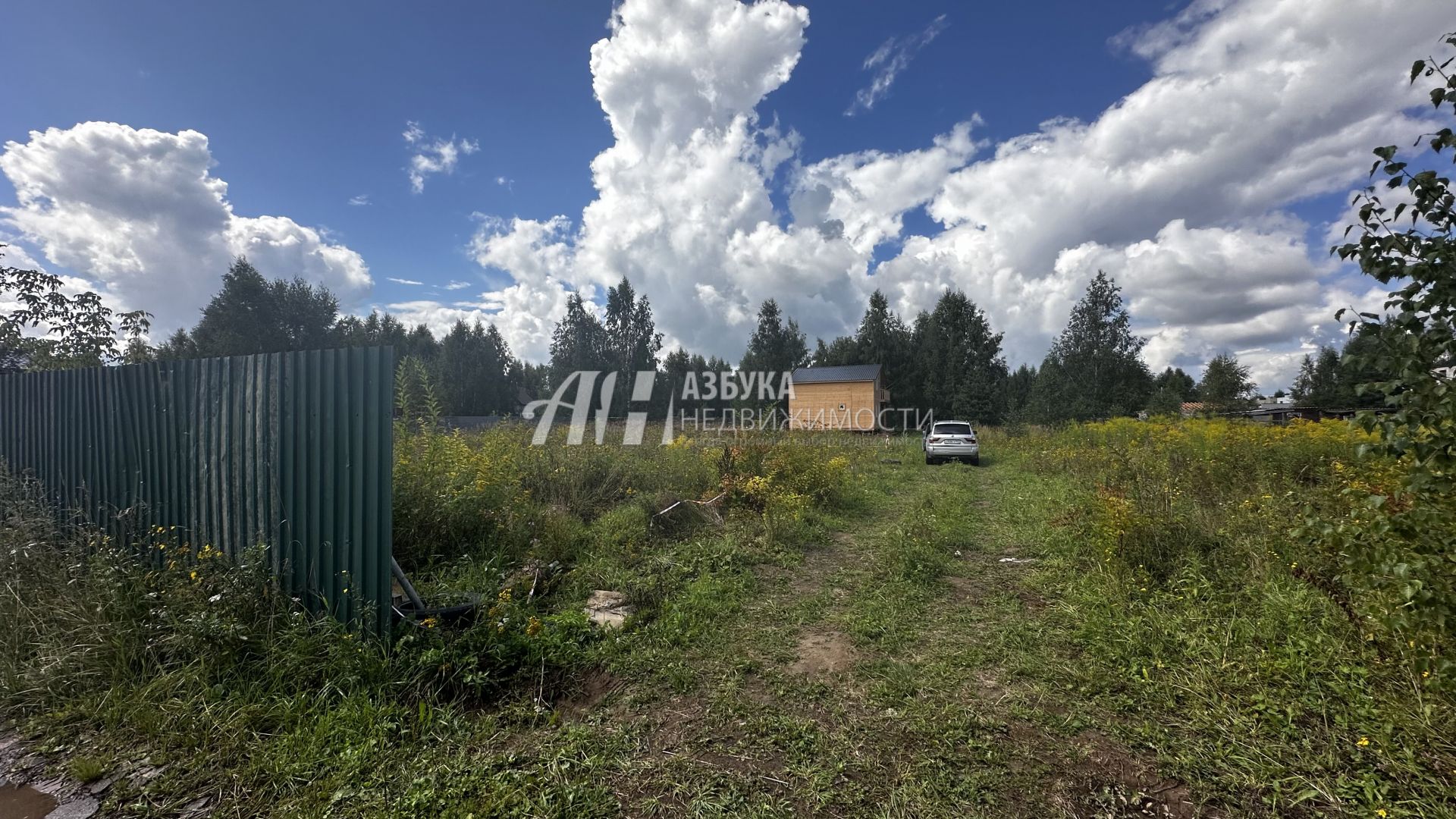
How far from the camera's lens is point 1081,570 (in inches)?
179

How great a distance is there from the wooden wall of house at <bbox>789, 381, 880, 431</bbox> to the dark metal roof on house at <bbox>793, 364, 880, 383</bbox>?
28cm

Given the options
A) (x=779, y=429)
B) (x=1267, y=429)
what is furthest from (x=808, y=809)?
(x=1267, y=429)

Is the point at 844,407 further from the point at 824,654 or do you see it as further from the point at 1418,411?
the point at 1418,411

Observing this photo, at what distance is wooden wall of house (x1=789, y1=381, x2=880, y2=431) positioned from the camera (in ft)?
89.3

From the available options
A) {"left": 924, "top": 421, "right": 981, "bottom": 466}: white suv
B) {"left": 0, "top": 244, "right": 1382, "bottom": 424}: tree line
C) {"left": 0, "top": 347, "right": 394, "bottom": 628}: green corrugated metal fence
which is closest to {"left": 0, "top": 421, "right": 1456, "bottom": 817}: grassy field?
{"left": 0, "top": 347, "right": 394, "bottom": 628}: green corrugated metal fence

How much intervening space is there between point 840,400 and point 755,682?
25301mm

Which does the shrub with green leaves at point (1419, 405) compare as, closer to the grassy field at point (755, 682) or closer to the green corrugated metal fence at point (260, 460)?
the grassy field at point (755, 682)

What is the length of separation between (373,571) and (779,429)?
890 cm

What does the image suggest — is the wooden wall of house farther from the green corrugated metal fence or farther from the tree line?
the green corrugated metal fence

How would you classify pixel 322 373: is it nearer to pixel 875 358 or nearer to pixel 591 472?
pixel 591 472

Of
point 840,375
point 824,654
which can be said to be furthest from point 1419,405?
point 840,375

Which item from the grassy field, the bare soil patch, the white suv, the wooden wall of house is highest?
the wooden wall of house

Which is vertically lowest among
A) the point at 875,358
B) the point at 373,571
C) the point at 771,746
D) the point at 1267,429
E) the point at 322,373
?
the point at 771,746

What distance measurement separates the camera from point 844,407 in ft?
90.1
